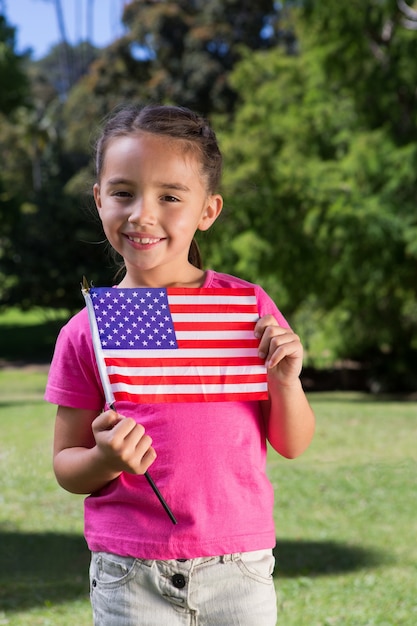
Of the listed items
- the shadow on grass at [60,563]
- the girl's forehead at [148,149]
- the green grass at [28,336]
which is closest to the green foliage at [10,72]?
the green grass at [28,336]

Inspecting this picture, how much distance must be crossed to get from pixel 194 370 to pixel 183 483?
0.82 ft

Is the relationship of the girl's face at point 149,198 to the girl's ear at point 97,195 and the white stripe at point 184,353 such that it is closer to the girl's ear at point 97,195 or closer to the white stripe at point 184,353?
the girl's ear at point 97,195

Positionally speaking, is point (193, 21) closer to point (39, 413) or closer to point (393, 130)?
point (393, 130)

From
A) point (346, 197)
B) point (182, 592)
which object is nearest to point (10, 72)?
point (346, 197)

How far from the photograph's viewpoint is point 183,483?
201 centimetres

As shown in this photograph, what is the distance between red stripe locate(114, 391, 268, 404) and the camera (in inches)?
80.3

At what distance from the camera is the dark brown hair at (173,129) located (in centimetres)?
213

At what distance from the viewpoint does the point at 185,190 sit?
2113mm

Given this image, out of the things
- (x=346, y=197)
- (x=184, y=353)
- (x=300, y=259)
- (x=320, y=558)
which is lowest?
(x=320, y=558)

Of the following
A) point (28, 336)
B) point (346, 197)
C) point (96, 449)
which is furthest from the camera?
point (28, 336)

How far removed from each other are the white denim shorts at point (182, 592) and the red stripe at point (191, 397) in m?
0.33

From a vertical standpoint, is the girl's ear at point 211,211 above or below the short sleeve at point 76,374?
above

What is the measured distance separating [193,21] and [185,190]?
31865mm

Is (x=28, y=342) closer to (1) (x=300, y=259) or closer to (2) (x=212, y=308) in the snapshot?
(1) (x=300, y=259)
